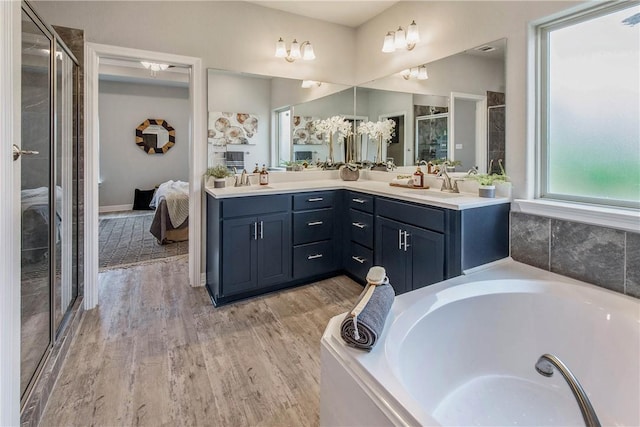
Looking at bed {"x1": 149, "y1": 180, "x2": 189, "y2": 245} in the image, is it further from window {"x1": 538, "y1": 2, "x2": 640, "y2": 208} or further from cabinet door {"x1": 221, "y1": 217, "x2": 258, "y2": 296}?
window {"x1": 538, "y1": 2, "x2": 640, "y2": 208}

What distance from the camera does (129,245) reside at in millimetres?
4559

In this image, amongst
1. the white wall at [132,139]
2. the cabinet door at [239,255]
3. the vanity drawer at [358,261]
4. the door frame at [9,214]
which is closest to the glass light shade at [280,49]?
the cabinet door at [239,255]

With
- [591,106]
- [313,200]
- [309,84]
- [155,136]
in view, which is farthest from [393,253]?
[155,136]

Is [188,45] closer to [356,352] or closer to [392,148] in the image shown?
[392,148]

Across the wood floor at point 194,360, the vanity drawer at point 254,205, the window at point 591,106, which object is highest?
the window at point 591,106

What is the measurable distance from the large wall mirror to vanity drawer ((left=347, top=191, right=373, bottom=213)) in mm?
673

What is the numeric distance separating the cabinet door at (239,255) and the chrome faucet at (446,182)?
5.24 feet

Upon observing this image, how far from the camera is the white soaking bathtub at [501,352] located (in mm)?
1269

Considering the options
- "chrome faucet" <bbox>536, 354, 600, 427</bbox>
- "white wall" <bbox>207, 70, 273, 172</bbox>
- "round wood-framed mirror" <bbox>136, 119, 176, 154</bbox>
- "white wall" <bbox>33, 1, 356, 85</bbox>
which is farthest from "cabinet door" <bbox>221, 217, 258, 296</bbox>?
"round wood-framed mirror" <bbox>136, 119, 176, 154</bbox>

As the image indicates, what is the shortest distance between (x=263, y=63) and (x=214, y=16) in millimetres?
574

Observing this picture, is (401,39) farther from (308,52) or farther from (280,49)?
(280,49)

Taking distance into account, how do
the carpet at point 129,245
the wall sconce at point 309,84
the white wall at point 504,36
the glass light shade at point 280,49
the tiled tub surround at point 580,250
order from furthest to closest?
the carpet at point 129,245
the wall sconce at point 309,84
the glass light shade at point 280,49
the white wall at point 504,36
the tiled tub surround at point 580,250

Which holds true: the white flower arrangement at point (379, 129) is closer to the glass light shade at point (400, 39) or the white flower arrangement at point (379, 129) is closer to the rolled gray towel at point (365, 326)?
the glass light shade at point (400, 39)

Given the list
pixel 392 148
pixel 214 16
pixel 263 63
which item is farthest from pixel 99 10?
pixel 392 148
